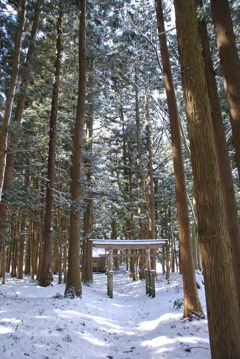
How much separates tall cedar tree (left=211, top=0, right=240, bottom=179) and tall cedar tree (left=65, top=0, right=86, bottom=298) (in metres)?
6.87

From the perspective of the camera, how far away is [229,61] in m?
5.29

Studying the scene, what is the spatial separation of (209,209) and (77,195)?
8.08 meters

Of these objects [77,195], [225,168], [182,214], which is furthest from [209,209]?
[77,195]

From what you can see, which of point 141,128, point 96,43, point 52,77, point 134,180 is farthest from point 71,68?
point 134,180

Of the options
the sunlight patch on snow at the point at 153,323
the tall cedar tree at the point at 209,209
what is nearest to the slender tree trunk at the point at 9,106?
the sunlight patch on snow at the point at 153,323

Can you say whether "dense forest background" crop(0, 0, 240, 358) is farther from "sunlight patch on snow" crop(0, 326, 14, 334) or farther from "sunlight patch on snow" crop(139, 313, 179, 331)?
"sunlight patch on snow" crop(0, 326, 14, 334)

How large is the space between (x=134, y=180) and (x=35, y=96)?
453 inches

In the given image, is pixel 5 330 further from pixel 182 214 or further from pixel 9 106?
pixel 9 106

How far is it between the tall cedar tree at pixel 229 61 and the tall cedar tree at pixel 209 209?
166 centimetres

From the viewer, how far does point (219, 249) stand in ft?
10.9

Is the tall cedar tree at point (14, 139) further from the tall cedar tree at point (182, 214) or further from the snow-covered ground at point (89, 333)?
the tall cedar tree at point (182, 214)

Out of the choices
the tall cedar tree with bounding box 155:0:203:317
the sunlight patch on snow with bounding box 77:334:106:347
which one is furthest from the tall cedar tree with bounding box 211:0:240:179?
the sunlight patch on snow with bounding box 77:334:106:347

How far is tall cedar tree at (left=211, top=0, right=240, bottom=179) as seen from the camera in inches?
198

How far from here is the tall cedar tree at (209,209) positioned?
322cm
